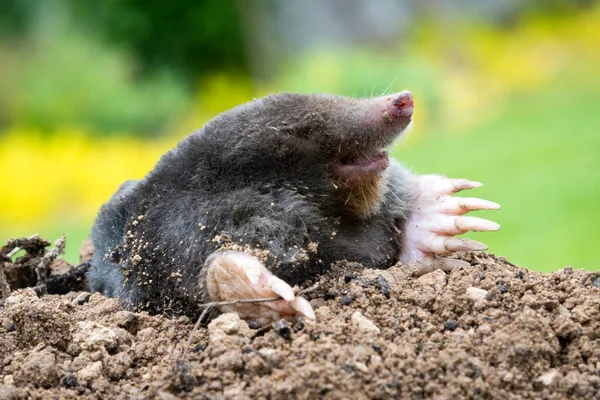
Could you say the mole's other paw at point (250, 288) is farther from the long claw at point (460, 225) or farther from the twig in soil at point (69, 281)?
the twig in soil at point (69, 281)

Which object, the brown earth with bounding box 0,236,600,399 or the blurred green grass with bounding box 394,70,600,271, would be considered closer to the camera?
the brown earth with bounding box 0,236,600,399

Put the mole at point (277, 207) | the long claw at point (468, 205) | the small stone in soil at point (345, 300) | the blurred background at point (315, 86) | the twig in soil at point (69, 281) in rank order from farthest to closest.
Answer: the blurred background at point (315, 86) < the twig in soil at point (69, 281) < the long claw at point (468, 205) < the mole at point (277, 207) < the small stone in soil at point (345, 300)

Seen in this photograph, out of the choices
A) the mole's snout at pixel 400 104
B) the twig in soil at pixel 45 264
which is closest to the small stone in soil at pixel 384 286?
the mole's snout at pixel 400 104

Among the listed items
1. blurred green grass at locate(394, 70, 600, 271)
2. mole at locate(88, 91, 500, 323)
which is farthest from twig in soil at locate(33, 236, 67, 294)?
blurred green grass at locate(394, 70, 600, 271)

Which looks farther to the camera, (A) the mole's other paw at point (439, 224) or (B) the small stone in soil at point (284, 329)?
(A) the mole's other paw at point (439, 224)

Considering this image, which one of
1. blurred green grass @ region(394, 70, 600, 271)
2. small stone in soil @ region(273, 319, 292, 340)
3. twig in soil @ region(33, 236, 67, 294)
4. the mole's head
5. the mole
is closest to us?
small stone in soil @ region(273, 319, 292, 340)

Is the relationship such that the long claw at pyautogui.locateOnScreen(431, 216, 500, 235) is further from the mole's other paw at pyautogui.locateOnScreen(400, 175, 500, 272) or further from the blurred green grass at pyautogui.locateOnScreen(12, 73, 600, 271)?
the blurred green grass at pyautogui.locateOnScreen(12, 73, 600, 271)

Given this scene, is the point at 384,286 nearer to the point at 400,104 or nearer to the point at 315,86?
the point at 400,104

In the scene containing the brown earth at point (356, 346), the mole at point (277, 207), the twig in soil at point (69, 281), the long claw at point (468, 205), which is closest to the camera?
the brown earth at point (356, 346)
